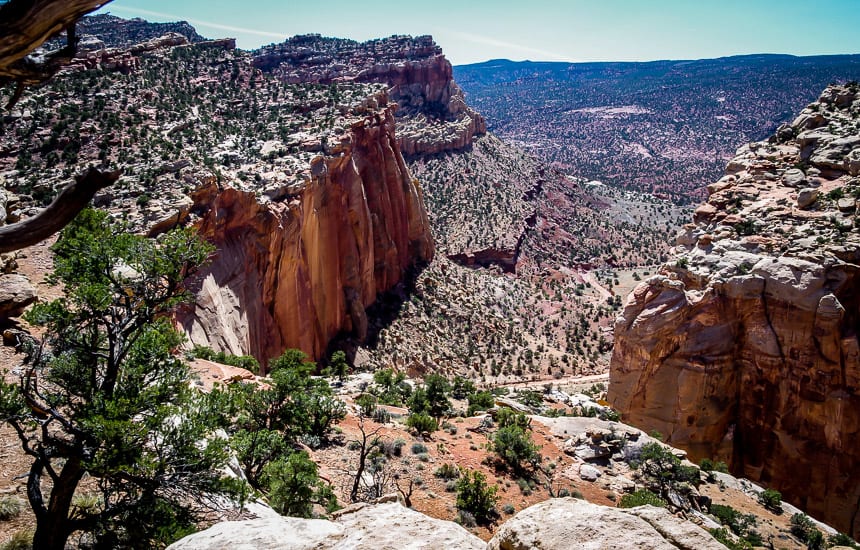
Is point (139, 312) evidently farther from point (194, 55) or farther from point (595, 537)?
point (194, 55)

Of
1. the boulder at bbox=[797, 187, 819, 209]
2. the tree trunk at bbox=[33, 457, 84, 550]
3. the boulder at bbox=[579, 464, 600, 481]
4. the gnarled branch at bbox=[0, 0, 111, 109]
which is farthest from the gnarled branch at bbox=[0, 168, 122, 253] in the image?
the boulder at bbox=[797, 187, 819, 209]

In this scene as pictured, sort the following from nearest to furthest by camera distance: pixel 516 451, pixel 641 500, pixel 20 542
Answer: pixel 20 542 → pixel 641 500 → pixel 516 451

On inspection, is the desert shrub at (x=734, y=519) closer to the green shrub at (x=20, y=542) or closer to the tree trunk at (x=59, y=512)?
the tree trunk at (x=59, y=512)

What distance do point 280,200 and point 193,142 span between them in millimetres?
7982

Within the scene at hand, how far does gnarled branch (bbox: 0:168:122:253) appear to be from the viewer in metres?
4.45

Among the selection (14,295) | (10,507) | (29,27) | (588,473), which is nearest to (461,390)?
(588,473)

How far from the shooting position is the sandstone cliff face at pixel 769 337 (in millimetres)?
22094

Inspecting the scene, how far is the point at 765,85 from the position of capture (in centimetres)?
16738

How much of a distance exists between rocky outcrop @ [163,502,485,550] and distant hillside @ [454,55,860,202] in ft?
397

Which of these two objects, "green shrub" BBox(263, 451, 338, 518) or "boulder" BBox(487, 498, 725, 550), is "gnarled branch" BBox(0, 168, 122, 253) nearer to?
"boulder" BBox(487, 498, 725, 550)

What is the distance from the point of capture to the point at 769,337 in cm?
2356

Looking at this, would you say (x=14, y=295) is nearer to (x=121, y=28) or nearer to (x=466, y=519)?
(x=466, y=519)

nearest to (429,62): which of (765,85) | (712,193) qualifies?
(712,193)

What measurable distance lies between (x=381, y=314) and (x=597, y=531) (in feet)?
131
